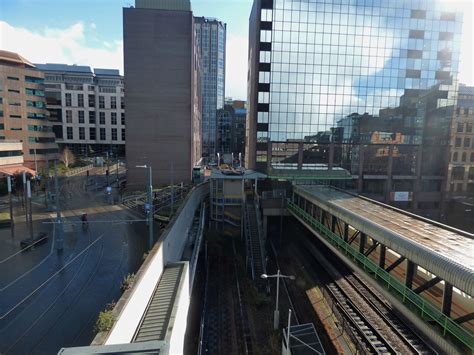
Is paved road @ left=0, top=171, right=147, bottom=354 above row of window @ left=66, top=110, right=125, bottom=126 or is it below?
below

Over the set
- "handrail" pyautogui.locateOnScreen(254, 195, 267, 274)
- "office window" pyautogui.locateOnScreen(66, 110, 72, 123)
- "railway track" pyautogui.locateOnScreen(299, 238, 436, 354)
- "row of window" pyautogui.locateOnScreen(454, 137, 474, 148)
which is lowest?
"railway track" pyautogui.locateOnScreen(299, 238, 436, 354)

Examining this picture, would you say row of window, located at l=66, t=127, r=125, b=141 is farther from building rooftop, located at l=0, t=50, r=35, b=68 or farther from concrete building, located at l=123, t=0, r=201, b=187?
concrete building, located at l=123, t=0, r=201, b=187

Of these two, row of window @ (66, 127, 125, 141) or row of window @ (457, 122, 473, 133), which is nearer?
row of window @ (457, 122, 473, 133)

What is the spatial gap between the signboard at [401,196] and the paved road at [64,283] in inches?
1420

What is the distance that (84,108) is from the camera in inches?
3378

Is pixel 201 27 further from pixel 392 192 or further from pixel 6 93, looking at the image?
pixel 392 192

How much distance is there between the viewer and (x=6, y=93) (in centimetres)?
5297

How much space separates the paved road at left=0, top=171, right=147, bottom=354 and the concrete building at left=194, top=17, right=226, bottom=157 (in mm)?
104556

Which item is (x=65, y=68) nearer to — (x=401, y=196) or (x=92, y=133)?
(x=92, y=133)

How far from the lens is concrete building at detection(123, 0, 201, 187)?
42.6 m

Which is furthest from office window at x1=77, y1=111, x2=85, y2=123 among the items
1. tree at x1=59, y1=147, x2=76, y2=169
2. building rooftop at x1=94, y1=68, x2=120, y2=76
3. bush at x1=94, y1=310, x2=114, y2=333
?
bush at x1=94, y1=310, x2=114, y2=333

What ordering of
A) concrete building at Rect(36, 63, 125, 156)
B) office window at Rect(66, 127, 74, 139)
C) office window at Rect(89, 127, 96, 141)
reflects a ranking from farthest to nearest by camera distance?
office window at Rect(89, 127, 96, 141), office window at Rect(66, 127, 74, 139), concrete building at Rect(36, 63, 125, 156)

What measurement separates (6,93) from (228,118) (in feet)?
295

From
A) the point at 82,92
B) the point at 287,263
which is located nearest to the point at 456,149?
the point at 287,263
